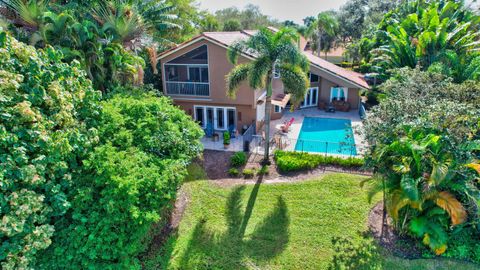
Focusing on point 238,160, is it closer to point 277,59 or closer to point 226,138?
point 226,138

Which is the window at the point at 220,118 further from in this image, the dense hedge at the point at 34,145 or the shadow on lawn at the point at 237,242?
the dense hedge at the point at 34,145

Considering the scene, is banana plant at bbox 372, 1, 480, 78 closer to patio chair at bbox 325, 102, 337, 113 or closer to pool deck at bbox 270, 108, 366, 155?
pool deck at bbox 270, 108, 366, 155

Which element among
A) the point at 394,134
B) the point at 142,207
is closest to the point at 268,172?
the point at 394,134

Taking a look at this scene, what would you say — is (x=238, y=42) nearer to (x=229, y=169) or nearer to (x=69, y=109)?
(x=229, y=169)

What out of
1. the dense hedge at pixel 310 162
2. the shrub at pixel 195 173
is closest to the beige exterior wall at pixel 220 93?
the dense hedge at pixel 310 162

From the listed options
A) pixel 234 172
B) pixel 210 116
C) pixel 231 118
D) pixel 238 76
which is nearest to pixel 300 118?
pixel 231 118

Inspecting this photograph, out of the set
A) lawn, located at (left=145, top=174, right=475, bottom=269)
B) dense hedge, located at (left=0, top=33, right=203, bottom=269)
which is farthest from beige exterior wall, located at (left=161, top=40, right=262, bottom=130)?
dense hedge, located at (left=0, top=33, right=203, bottom=269)
